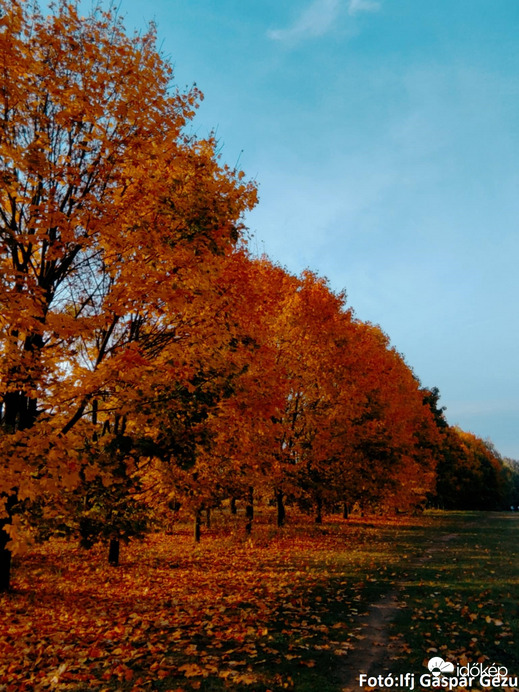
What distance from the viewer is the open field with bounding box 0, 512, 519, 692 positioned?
19.2 ft

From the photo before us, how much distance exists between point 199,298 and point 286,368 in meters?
11.4

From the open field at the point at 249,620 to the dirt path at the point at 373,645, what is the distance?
1.3 inches

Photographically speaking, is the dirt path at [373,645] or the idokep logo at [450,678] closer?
the idokep logo at [450,678]

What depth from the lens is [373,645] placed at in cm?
674

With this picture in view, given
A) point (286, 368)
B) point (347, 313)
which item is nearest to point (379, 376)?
point (347, 313)

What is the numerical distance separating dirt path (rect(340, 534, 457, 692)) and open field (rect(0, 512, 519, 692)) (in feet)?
0.11

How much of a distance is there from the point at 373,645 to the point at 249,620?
2.24m

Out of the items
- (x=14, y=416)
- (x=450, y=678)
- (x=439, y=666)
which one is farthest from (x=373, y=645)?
(x=14, y=416)

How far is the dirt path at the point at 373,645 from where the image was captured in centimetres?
577

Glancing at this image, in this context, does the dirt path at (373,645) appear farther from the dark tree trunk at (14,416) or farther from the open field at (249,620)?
the dark tree trunk at (14,416)

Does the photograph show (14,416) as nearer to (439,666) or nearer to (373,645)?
(373,645)

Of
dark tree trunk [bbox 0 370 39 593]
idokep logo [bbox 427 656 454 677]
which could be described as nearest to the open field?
idokep logo [bbox 427 656 454 677]

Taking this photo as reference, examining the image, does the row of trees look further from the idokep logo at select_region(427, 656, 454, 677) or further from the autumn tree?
the idokep logo at select_region(427, 656, 454, 677)

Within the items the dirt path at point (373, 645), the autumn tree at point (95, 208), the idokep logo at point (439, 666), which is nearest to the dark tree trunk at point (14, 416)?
the autumn tree at point (95, 208)
